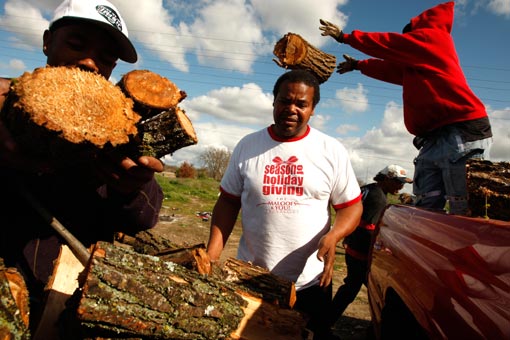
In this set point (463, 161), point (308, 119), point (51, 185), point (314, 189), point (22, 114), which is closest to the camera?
point (22, 114)

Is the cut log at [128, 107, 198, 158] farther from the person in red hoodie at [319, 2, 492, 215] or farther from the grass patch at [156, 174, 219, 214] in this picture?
the grass patch at [156, 174, 219, 214]

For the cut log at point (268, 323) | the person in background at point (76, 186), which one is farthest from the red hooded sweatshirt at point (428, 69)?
the person in background at point (76, 186)

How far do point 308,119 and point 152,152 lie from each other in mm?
1248

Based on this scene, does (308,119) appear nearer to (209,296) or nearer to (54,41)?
(209,296)

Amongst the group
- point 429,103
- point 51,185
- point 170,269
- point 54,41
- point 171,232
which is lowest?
point 171,232

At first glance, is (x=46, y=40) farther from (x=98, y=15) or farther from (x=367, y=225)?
(x=367, y=225)

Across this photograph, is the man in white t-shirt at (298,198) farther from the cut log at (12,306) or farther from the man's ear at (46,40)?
the man's ear at (46,40)

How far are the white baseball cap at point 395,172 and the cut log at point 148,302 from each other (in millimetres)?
3786

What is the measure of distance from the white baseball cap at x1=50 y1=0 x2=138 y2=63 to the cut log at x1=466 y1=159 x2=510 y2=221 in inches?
72.2

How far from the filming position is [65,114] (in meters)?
1.24

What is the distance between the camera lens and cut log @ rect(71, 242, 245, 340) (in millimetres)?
1326

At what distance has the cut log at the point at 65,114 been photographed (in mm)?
1209

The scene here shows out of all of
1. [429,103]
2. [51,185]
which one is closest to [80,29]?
[51,185]

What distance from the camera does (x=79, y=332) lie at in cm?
157
